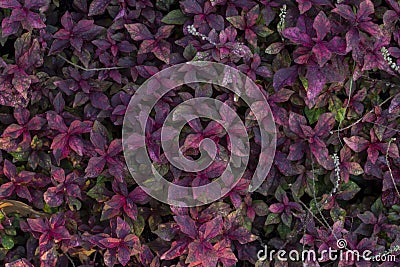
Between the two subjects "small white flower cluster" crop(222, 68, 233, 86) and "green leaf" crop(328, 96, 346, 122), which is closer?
"small white flower cluster" crop(222, 68, 233, 86)

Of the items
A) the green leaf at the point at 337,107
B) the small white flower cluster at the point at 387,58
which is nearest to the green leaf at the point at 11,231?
the green leaf at the point at 337,107

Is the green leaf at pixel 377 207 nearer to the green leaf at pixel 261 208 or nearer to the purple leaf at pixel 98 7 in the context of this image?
the green leaf at pixel 261 208

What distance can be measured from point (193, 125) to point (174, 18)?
1.27 ft

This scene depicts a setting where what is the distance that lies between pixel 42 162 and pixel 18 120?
0.55ft

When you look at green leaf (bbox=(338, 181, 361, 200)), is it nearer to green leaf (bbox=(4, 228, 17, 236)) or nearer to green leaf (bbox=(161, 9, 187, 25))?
green leaf (bbox=(161, 9, 187, 25))

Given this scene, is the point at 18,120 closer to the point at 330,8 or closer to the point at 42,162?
the point at 42,162

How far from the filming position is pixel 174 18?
192 cm

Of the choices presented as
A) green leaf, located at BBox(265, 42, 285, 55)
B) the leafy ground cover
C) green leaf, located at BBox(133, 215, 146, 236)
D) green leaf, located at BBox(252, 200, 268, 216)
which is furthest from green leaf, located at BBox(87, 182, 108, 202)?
green leaf, located at BBox(265, 42, 285, 55)

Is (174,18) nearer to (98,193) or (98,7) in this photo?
(98,7)

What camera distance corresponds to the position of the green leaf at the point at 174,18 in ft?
6.30

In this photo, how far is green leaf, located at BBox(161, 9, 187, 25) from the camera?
75.5 inches

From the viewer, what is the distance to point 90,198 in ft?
6.74

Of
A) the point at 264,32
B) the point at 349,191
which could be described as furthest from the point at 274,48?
the point at 349,191

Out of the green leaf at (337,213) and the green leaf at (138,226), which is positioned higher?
the green leaf at (337,213)
